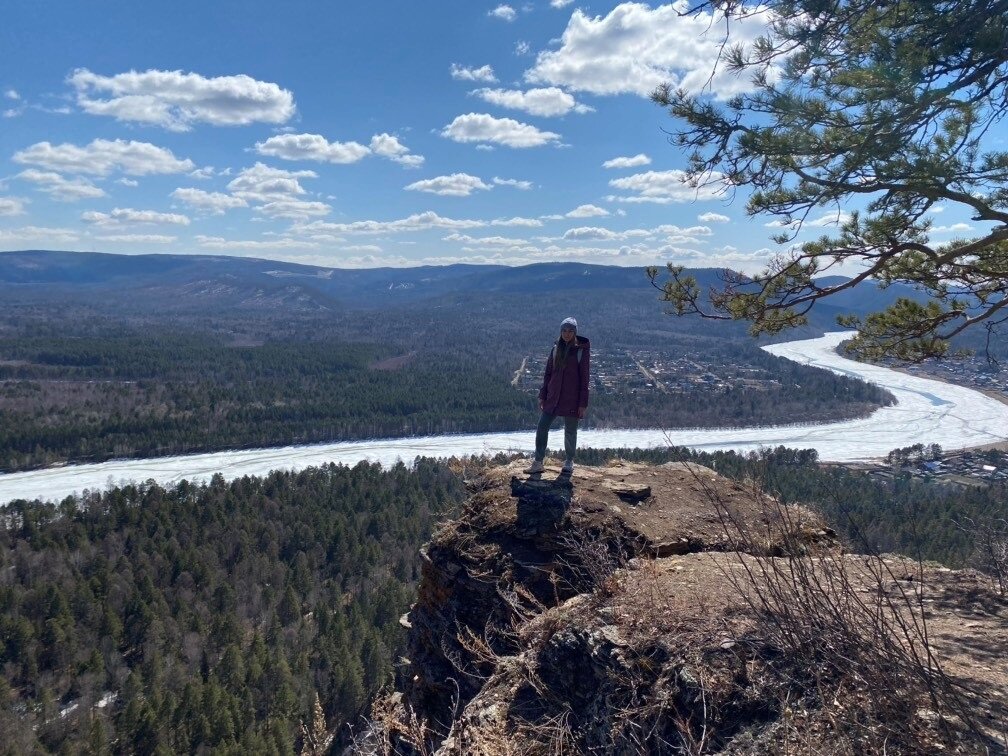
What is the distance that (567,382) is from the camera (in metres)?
8.10

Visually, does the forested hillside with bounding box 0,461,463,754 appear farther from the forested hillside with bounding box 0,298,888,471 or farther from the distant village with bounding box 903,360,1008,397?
the distant village with bounding box 903,360,1008,397

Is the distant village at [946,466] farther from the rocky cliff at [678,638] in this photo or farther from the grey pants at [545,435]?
the rocky cliff at [678,638]

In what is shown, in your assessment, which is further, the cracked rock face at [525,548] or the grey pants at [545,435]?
the grey pants at [545,435]

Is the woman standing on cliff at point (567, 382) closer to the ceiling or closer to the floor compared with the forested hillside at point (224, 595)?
closer to the ceiling

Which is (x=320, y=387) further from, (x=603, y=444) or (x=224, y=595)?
(x=224, y=595)

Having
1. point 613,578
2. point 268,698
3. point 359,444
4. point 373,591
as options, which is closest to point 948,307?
point 613,578

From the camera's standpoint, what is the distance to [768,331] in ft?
26.3

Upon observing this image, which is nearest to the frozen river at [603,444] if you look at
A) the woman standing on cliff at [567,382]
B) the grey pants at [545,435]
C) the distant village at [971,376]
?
the distant village at [971,376]

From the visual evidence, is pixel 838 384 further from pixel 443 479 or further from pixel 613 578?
pixel 613 578

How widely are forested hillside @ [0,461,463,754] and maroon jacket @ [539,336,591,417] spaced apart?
6831 mm

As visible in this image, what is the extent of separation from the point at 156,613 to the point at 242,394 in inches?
2123

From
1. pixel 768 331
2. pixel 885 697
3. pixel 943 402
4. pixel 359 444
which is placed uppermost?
pixel 768 331

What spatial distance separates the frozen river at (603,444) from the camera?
47.9 m

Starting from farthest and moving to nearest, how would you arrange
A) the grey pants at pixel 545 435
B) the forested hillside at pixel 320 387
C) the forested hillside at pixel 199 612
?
the forested hillside at pixel 320 387 < the forested hillside at pixel 199 612 < the grey pants at pixel 545 435
